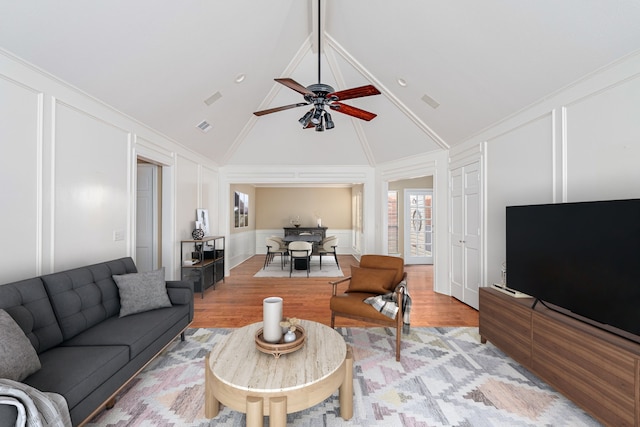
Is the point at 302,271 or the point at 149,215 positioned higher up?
the point at 149,215

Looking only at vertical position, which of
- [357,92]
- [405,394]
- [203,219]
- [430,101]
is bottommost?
[405,394]

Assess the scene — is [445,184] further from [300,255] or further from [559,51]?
[300,255]

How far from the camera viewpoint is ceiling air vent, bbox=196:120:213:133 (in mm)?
4594

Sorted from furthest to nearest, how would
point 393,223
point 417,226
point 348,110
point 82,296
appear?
point 393,223
point 417,226
point 348,110
point 82,296

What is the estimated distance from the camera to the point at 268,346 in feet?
6.43

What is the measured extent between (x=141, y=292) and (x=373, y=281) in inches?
96.5

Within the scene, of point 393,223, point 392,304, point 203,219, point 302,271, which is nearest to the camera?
point 392,304

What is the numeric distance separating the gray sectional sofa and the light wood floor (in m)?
→ 1.14

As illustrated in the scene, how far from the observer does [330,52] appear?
4.43 metres

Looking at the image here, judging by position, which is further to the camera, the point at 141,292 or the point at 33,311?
the point at 141,292

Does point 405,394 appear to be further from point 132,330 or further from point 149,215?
point 149,215

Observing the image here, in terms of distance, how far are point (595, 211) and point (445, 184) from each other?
3.10 m

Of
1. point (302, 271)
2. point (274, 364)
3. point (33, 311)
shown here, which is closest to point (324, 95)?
point (274, 364)

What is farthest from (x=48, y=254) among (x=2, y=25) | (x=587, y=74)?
(x=587, y=74)
